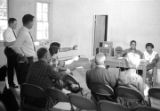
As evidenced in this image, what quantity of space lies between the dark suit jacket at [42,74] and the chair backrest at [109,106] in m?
0.90

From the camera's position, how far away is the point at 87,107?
9.59 ft

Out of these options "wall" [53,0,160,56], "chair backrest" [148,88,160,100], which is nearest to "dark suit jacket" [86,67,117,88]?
"chair backrest" [148,88,160,100]

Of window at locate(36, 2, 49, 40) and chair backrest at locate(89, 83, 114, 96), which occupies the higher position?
window at locate(36, 2, 49, 40)

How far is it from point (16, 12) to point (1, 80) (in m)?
2.90

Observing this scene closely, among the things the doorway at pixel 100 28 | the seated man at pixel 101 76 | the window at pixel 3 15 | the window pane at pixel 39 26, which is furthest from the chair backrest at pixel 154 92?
the window pane at pixel 39 26

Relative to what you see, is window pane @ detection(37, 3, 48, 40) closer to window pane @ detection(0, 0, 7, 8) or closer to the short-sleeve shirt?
window pane @ detection(0, 0, 7, 8)

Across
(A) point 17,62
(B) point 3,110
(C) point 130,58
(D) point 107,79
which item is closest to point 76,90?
(D) point 107,79

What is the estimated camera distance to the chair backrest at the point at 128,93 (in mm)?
3049

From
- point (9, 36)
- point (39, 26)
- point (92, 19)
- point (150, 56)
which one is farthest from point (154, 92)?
point (92, 19)

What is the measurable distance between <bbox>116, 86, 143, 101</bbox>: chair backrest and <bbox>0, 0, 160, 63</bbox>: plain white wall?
16.2 feet

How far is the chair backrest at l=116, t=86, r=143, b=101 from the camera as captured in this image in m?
3.05

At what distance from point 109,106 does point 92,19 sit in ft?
21.4

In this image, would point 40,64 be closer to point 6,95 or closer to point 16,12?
point 6,95

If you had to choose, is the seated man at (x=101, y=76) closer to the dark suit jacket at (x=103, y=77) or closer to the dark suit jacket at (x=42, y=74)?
the dark suit jacket at (x=103, y=77)
